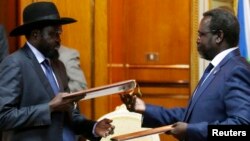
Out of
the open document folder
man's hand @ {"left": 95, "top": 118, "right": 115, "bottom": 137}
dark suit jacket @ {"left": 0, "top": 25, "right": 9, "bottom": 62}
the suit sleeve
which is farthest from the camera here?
dark suit jacket @ {"left": 0, "top": 25, "right": 9, "bottom": 62}

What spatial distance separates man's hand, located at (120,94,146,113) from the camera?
2.89 meters

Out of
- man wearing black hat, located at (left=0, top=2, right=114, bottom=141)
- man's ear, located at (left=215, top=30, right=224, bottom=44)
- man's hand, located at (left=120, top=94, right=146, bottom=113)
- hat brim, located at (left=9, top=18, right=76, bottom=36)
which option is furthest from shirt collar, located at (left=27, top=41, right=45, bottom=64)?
man's ear, located at (left=215, top=30, right=224, bottom=44)

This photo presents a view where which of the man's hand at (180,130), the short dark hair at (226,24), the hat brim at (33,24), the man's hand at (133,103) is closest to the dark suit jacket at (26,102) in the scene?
the hat brim at (33,24)

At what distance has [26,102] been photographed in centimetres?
279

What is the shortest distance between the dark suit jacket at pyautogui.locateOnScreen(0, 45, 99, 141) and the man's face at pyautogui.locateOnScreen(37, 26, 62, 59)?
83mm

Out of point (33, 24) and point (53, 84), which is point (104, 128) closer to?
point (53, 84)

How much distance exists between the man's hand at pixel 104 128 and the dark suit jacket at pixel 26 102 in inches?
8.9

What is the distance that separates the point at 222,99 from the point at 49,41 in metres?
1.07

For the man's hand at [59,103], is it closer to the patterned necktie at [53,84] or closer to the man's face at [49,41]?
the patterned necktie at [53,84]

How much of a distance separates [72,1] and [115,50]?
69 centimetres

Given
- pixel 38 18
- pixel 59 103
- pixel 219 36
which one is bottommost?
pixel 59 103

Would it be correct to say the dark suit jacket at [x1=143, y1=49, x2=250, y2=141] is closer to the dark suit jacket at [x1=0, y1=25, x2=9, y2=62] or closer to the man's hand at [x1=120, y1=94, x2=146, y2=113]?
the man's hand at [x1=120, y1=94, x2=146, y2=113]

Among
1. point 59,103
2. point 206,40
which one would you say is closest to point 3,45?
point 59,103

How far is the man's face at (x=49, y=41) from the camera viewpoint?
2920mm
